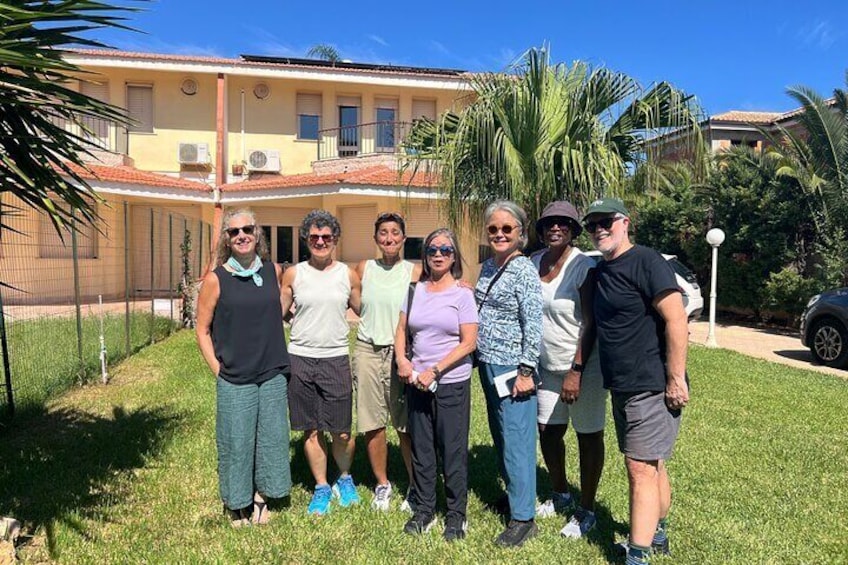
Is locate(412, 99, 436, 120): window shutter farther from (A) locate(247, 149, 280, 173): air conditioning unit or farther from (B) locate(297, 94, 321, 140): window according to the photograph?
(A) locate(247, 149, 280, 173): air conditioning unit

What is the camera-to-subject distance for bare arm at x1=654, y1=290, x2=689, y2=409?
266 centimetres

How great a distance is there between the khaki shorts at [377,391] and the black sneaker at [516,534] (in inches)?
33.1

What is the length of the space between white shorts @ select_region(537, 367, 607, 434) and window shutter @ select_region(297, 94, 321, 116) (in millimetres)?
15805

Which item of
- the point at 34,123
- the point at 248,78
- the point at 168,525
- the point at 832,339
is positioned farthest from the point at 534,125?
the point at 248,78

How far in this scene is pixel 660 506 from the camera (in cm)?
290

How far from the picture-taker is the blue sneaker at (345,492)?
3.65 meters

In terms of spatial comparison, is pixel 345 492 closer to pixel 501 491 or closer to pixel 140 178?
pixel 501 491

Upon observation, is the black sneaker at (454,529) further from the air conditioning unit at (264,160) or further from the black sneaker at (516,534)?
the air conditioning unit at (264,160)

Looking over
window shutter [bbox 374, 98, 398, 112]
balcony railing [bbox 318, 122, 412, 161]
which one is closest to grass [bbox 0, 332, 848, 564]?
balcony railing [bbox 318, 122, 412, 161]

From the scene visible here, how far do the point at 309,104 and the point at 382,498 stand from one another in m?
15.8

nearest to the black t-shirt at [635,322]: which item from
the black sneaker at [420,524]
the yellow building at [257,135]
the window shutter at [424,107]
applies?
the black sneaker at [420,524]

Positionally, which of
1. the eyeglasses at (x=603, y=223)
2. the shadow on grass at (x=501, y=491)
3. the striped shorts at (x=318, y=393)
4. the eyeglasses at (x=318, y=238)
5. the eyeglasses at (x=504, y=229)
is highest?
the eyeglasses at (x=603, y=223)

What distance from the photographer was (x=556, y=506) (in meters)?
3.61

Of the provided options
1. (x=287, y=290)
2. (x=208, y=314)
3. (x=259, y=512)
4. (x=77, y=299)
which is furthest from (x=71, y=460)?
(x=77, y=299)
